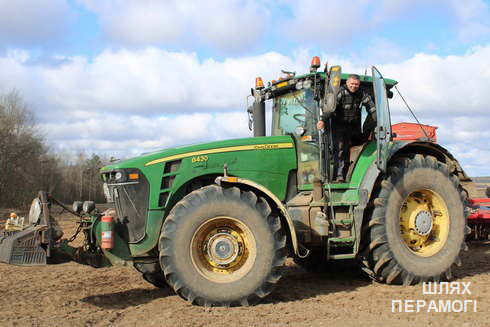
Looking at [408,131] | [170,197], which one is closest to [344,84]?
[170,197]

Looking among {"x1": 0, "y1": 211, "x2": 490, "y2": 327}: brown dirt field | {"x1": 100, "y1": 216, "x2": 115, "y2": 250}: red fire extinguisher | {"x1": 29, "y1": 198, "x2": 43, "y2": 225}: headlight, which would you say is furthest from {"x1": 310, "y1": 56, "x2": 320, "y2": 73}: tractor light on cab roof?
{"x1": 29, "y1": 198, "x2": 43, "y2": 225}: headlight

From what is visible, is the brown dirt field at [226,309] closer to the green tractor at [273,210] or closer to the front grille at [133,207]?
the green tractor at [273,210]

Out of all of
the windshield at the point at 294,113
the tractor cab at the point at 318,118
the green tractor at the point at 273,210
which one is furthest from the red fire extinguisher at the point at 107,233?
the windshield at the point at 294,113

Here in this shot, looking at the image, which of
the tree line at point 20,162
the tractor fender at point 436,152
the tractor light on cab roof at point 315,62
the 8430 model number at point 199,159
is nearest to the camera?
the 8430 model number at point 199,159

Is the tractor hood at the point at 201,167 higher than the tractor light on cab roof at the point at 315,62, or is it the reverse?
the tractor light on cab roof at the point at 315,62

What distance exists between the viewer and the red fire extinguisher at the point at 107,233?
5762 millimetres

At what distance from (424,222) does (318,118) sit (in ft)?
6.64

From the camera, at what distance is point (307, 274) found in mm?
8008

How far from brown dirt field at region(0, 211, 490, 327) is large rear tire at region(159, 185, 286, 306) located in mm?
211

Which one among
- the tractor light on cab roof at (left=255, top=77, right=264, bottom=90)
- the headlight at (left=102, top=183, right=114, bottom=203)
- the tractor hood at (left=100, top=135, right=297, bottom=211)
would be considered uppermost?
the tractor light on cab roof at (left=255, top=77, right=264, bottom=90)

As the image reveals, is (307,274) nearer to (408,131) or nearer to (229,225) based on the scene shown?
(229,225)

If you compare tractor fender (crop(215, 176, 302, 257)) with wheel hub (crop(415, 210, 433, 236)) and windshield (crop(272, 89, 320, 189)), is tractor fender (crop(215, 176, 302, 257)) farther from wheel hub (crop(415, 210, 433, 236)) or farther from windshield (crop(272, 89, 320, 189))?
wheel hub (crop(415, 210, 433, 236))

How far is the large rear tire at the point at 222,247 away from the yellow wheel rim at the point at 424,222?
2012 mm

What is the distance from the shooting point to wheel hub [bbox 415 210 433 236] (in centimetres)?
684
